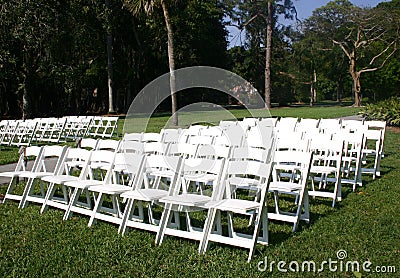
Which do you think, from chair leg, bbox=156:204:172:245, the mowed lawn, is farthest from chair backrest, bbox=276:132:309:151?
chair leg, bbox=156:204:172:245

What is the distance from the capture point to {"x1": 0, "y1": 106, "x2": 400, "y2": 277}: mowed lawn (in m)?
4.57

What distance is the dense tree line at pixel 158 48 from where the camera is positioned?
25047mm

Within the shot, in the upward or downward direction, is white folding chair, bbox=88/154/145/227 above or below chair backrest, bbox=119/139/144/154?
below

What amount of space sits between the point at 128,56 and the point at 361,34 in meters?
23.5

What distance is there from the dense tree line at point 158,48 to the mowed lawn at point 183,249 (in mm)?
15080

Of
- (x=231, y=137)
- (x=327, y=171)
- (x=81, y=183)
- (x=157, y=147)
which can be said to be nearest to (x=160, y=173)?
(x=157, y=147)

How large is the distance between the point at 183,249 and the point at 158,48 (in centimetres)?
3525

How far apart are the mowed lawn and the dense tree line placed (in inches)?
594

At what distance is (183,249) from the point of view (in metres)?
5.12

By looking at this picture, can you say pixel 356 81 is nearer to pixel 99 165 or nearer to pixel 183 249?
pixel 99 165

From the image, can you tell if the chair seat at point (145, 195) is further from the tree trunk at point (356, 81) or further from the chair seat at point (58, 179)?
the tree trunk at point (356, 81)

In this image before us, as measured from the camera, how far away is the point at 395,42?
44844 millimetres

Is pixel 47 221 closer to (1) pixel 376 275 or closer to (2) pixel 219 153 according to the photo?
(2) pixel 219 153

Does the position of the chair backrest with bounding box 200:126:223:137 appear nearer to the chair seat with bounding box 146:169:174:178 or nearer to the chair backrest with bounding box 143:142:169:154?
the chair backrest with bounding box 143:142:169:154
